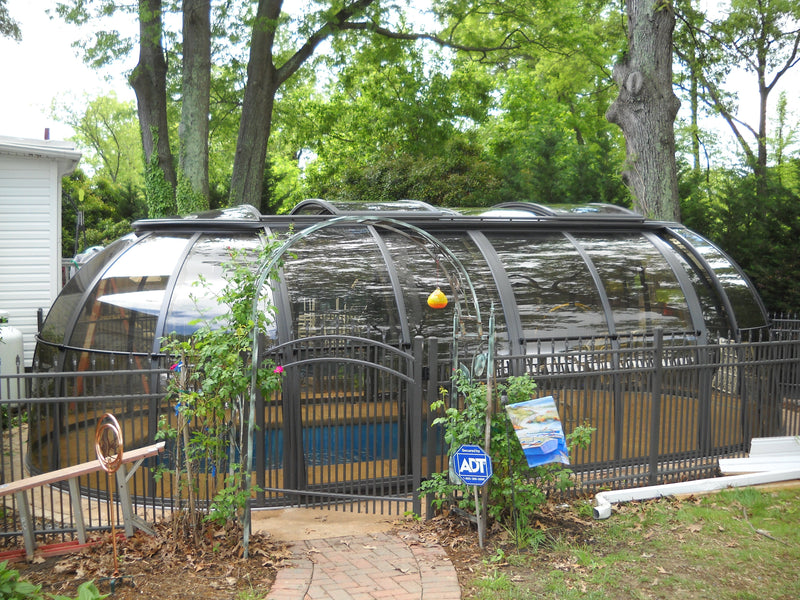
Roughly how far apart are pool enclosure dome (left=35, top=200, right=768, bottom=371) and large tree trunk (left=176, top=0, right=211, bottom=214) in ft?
20.7

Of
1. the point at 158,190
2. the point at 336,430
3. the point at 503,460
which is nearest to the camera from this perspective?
the point at 503,460

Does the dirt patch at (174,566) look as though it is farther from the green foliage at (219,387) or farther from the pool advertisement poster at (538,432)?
the pool advertisement poster at (538,432)

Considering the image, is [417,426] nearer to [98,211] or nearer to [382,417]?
[382,417]

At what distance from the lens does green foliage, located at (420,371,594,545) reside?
16.7 feet

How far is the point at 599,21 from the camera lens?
23453 mm

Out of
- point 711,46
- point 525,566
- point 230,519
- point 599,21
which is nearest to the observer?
point 525,566

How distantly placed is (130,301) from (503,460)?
3.95 metres

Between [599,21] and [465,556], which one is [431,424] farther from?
[599,21]

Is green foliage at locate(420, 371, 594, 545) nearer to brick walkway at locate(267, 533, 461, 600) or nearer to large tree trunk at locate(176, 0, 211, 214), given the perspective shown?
brick walkway at locate(267, 533, 461, 600)

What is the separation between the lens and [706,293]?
844 centimetres

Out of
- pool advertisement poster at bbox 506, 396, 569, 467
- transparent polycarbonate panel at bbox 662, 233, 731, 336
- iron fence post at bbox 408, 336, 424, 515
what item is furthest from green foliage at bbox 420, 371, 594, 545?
transparent polycarbonate panel at bbox 662, 233, 731, 336

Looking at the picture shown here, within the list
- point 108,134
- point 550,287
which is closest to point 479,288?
point 550,287

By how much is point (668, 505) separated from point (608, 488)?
519mm

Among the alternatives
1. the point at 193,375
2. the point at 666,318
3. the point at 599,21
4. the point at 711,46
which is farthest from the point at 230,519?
the point at 599,21
